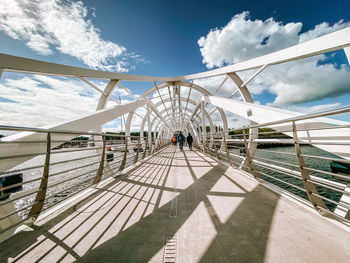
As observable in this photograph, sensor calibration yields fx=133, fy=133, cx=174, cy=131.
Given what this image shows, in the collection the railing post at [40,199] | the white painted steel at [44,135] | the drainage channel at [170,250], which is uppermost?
the white painted steel at [44,135]

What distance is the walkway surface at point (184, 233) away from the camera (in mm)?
1200

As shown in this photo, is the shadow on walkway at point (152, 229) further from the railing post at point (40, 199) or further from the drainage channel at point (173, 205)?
the railing post at point (40, 199)

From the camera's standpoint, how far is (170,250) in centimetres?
127

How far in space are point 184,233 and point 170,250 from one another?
0.80 feet

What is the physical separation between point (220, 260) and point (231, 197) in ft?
3.98

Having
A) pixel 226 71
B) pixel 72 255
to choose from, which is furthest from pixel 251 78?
pixel 72 255

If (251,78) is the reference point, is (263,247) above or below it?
below

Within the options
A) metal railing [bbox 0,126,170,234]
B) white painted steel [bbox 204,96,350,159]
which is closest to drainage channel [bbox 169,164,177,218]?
metal railing [bbox 0,126,170,234]

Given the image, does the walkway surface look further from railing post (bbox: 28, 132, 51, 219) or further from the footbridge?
railing post (bbox: 28, 132, 51, 219)

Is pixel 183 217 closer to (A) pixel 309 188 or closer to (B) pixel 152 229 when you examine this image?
(B) pixel 152 229

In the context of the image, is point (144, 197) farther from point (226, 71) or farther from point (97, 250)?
point (226, 71)

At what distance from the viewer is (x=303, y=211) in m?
1.73

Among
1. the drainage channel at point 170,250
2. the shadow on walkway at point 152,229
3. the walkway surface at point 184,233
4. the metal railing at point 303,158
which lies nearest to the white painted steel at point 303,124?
the metal railing at point 303,158

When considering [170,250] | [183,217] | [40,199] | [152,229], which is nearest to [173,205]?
[183,217]
